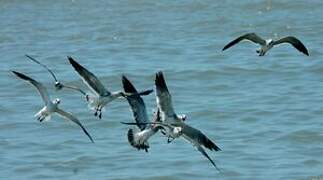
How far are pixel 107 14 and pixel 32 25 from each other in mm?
2080

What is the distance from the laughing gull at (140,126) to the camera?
1182cm

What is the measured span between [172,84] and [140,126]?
10.1 m

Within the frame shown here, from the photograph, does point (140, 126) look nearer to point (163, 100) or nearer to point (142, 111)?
point (142, 111)

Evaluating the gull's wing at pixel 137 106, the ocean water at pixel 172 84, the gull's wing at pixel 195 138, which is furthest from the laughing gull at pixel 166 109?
the ocean water at pixel 172 84

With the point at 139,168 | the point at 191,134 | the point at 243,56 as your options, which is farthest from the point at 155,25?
the point at 191,134

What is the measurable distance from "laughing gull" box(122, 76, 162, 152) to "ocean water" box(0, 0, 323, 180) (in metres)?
3.84

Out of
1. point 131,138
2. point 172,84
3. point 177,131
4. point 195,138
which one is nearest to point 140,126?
point 131,138

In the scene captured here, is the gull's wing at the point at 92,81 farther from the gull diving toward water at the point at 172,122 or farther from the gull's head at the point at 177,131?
the gull's head at the point at 177,131

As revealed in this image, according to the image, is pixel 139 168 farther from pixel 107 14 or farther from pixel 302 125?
pixel 107 14

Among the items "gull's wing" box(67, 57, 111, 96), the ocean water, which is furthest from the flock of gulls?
the ocean water

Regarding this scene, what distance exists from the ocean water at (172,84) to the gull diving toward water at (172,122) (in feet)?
14.7

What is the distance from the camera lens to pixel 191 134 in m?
11.6

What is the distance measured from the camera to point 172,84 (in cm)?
2230

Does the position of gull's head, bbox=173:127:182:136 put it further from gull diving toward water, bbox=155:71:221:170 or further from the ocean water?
the ocean water
